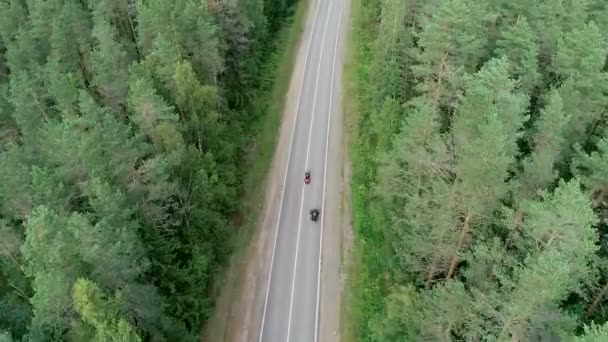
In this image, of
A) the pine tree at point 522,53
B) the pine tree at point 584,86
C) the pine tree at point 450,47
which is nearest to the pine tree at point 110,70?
the pine tree at point 450,47

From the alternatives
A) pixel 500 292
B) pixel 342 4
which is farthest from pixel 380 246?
pixel 342 4

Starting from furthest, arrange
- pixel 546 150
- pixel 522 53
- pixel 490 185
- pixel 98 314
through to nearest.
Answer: pixel 522 53
pixel 546 150
pixel 490 185
pixel 98 314

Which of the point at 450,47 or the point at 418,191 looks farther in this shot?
the point at 450,47

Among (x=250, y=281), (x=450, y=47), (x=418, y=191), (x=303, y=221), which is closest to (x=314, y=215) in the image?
(x=303, y=221)

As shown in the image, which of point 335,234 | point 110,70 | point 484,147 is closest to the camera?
point 484,147

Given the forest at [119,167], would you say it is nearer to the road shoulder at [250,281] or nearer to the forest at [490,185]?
the road shoulder at [250,281]

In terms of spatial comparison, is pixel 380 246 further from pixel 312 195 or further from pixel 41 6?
pixel 41 6

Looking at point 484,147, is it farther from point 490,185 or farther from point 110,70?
point 110,70
